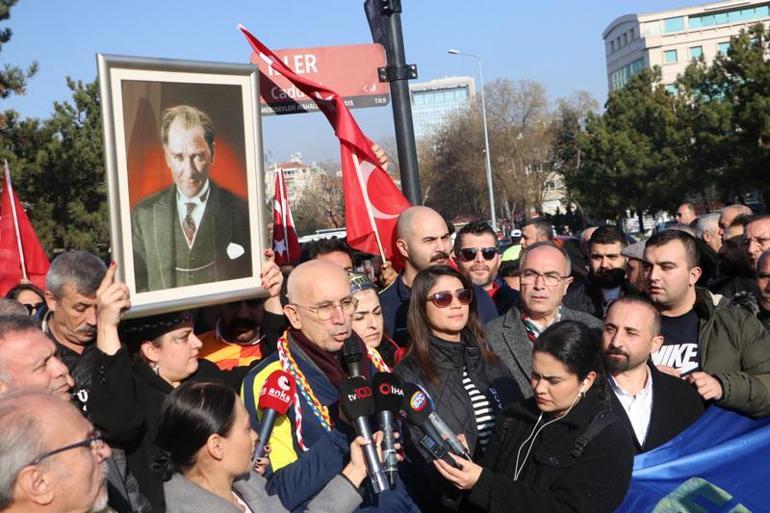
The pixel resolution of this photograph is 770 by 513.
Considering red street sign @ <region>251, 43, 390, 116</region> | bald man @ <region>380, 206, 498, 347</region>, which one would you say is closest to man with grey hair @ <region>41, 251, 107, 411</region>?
bald man @ <region>380, 206, 498, 347</region>

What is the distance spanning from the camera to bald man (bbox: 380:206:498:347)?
5.59 m

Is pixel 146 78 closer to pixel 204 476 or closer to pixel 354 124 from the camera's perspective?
pixel 204 476

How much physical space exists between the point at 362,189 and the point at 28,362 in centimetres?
355

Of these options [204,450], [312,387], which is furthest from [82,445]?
[312,387]

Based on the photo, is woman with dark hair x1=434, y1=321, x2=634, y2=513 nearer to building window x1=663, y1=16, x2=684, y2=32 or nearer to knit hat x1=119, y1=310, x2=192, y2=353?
knit hat x1=119, y1=310, x2=192, y2=353

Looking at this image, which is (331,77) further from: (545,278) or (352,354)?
(352,354)

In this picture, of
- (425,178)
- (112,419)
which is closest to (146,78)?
→ (112,419)

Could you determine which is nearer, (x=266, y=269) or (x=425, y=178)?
(x=266, y=269)

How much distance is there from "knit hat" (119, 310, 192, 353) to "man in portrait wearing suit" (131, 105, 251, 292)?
0.54 meters

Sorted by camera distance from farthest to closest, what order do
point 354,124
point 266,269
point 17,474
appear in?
point 354,124
point 266,269
point 17,474

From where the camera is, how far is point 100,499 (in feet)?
8.72

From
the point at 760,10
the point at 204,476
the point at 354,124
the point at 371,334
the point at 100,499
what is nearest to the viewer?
the point at 100,499

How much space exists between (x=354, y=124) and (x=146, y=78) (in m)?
2.99

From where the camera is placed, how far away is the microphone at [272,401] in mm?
3443
